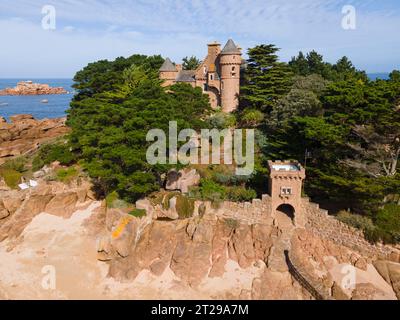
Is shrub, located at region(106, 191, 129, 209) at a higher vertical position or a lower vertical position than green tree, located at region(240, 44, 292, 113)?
lower

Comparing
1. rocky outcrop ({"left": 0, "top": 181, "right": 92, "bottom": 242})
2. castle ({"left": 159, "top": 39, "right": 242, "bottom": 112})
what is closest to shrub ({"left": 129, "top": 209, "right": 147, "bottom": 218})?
rocky outcrop ({"left": 0, "top": 181, "right": 92, "bottom": 242})

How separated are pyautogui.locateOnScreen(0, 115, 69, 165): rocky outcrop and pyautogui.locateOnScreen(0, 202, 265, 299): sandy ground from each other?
25.6 m

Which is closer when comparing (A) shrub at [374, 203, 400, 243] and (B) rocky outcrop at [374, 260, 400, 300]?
(B) rocky outcrop at [374, 260, 400, 300]

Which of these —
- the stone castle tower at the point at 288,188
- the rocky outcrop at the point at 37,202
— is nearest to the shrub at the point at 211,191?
the stone castle tower at the point at 288,188

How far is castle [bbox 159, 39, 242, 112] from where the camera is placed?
43531mm

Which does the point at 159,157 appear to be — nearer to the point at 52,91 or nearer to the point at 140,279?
the point at 140,279

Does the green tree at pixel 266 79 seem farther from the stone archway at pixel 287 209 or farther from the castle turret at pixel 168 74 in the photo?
the stone archway at pixel 287 209

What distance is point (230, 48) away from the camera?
43312 mm

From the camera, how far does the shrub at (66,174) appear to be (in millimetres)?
35469

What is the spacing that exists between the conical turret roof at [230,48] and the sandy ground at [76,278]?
2880 centimetres

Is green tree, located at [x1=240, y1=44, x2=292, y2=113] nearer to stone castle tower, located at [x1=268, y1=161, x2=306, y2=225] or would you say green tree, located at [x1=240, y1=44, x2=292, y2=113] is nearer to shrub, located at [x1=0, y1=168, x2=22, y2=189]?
stone castle tower, located at [x1=268, y1=161, x2=306, y2=225]

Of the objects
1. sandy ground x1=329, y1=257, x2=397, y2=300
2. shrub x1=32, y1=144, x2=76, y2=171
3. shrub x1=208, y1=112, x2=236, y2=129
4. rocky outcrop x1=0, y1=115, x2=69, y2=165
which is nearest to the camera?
sandy ground x1=329, y1=257, x2=397, y2=300

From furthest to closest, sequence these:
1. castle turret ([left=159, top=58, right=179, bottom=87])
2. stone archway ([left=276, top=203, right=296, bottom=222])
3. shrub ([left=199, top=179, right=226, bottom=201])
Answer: castle turret ([left=159, top=58, right=179, bottom=87]) < shrub ([left=199, top=179, right=226, bottom=201]) < stone archway ([left=276, top=203, right=296, bottom=222])
